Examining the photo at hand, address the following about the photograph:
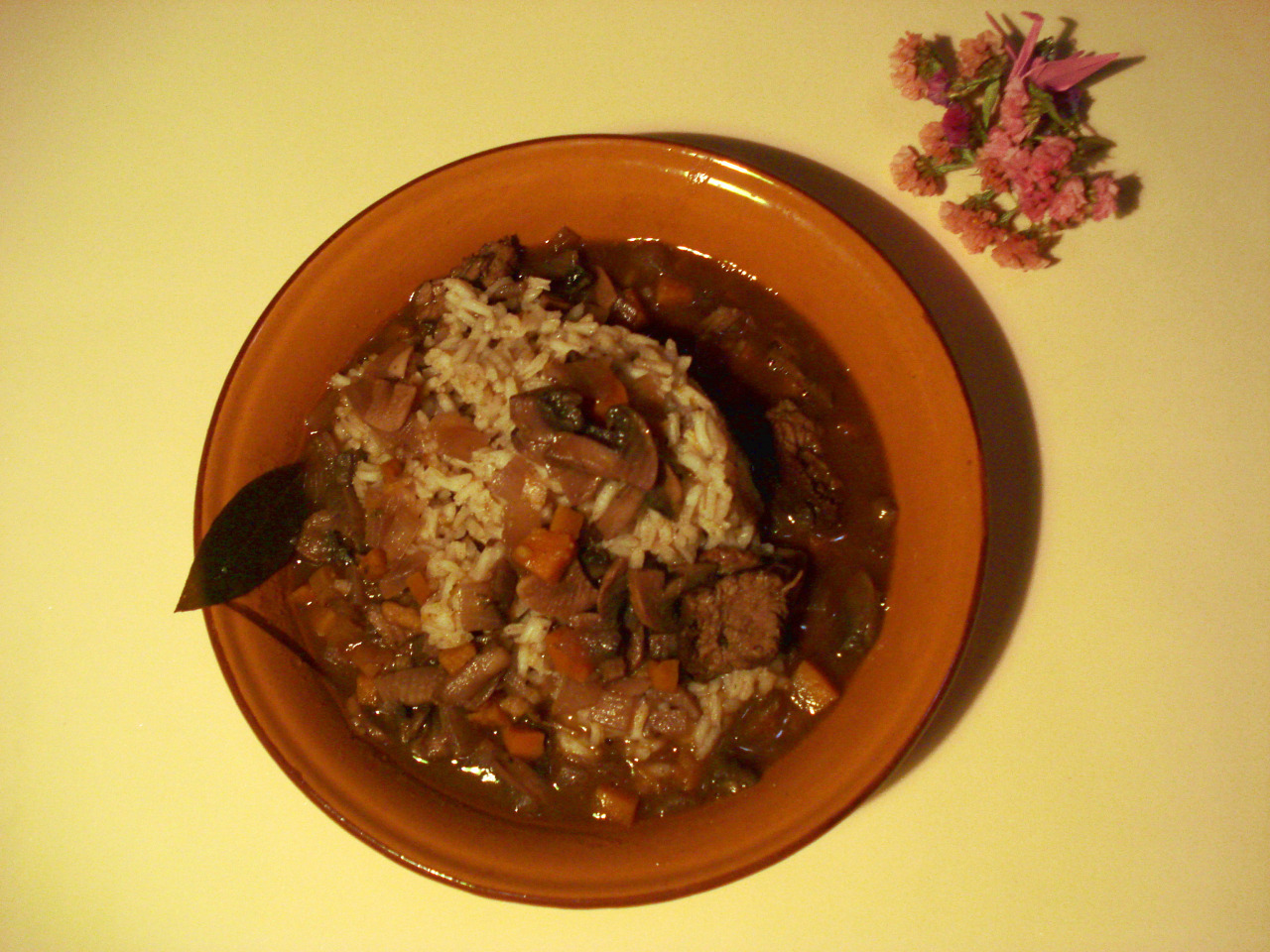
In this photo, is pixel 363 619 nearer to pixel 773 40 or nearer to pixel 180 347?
pixel 180 347

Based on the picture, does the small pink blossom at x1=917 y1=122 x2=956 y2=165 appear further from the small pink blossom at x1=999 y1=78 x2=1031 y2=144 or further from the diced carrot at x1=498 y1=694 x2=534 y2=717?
the diced carrot at x1=498 y1=694 x2=534 y2=717

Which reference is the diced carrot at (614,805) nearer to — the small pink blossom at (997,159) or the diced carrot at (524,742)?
the diced carrot at (524,742)

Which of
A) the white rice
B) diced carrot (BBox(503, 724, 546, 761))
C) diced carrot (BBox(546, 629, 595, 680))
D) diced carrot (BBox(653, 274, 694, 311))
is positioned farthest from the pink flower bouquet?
diced carrot (BBox(503, 724, 546, 761))

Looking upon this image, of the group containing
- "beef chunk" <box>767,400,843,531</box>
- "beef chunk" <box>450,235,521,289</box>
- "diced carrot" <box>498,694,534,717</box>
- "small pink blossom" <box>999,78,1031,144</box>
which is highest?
"small pink blossom" <box>999,78,1031,144</box>

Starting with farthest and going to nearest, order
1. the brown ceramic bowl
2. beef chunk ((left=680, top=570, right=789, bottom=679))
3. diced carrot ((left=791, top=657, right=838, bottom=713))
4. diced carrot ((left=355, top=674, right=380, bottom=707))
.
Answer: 1. diced carrot ((left=355, top=674, right=380, bottom=707))
2. diced carrot ((left=791, top=657, right=838, bottom=713))
3. beef chunk ((left=680, top=570, right=789, bottom=679))
4. the brown ceramic bowl

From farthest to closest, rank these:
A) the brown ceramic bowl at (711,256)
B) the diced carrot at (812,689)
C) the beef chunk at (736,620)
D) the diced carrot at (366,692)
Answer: the diced carrot at (366,692) < the diced carrot at (812,689) < the beef chunk at (736,620) < the brown ceramic bowl at (711,256)

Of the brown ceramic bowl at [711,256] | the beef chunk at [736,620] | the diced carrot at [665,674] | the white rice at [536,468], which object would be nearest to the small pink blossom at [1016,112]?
the brown ceramic bowl at [711,256]

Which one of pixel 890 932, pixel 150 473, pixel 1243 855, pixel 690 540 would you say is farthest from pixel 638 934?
pixel 150 473
